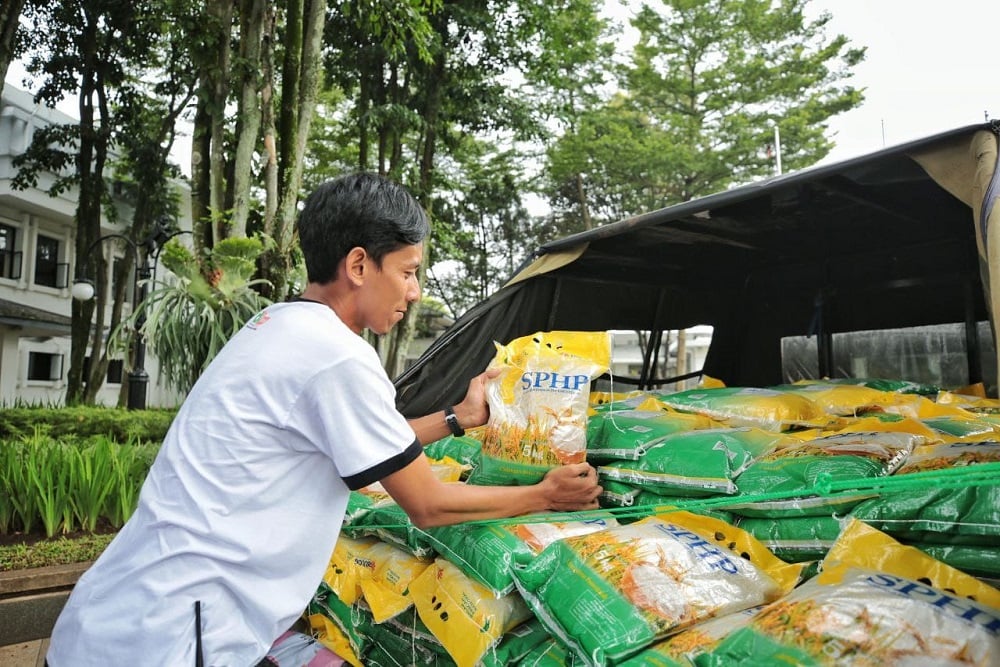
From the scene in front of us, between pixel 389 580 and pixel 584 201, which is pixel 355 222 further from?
pixel 584 201

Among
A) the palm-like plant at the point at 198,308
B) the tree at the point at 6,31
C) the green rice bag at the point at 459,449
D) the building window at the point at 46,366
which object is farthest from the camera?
the building window at the point at 46,366

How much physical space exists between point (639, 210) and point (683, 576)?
1911 cm

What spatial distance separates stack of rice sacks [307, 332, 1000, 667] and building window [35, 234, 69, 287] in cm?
2108

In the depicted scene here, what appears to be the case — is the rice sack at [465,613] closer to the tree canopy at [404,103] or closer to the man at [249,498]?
the man at [249,498]

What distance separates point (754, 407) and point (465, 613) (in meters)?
1.62

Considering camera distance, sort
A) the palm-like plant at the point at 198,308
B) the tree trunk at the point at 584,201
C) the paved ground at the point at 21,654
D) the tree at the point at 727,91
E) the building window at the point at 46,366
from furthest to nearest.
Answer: the building window at the point at 46,366 → the tree trunk at the point at 584,201 → the tree at the point at 727,91 → the palm-like plant at the point at 198,308 → the paved ground at the point at 21,654

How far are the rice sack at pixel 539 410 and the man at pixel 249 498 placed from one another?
0.56 m

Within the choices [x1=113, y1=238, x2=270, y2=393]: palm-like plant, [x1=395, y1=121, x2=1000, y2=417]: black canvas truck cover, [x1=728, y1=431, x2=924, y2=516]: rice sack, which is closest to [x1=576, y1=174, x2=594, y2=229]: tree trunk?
[x1=113, y1=238, x2=270, y2=393]: palm-like plant

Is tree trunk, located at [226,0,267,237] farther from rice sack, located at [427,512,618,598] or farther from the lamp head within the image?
rice sack, located at [427,512,618,598]

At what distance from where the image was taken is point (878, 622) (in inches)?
48.2

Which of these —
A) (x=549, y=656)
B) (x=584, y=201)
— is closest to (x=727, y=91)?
(x=584, y=201)

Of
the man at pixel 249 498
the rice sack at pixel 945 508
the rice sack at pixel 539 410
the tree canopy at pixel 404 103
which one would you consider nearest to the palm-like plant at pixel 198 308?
the tree canopy at pixel 404 103

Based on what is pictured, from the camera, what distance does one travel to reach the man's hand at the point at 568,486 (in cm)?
176

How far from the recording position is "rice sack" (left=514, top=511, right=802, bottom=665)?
4.90 ft
